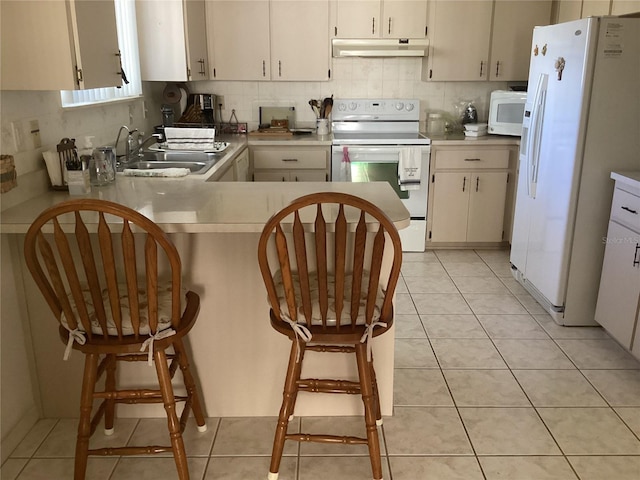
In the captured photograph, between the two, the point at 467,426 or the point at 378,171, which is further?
the point at 378,171

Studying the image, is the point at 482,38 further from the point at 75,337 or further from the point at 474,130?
the point at 75,337

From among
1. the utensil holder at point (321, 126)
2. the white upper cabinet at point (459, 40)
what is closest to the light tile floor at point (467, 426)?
the utensil holder at point (321, 126)

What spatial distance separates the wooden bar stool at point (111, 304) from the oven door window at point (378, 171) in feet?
8.35

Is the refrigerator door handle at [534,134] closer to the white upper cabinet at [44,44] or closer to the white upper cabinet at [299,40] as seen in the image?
the white upper cabinet at [299,40]

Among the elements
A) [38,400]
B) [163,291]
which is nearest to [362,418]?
[163,291]

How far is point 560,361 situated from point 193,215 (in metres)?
1.99

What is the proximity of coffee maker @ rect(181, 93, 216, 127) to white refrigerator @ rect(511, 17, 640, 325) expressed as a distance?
7.91 feet

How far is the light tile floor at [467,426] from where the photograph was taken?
2041mm

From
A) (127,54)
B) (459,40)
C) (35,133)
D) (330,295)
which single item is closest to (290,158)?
(127,54)

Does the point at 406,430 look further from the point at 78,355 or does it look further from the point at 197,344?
the point at 78,355

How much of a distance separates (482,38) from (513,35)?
24 cm

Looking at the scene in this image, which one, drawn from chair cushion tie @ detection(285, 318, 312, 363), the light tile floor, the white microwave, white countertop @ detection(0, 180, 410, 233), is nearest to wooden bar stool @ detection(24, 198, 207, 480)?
white countertop @ detection(0, 180, 410, 233)

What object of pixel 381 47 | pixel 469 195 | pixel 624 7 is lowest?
pixel 469 195

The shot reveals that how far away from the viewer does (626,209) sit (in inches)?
108
